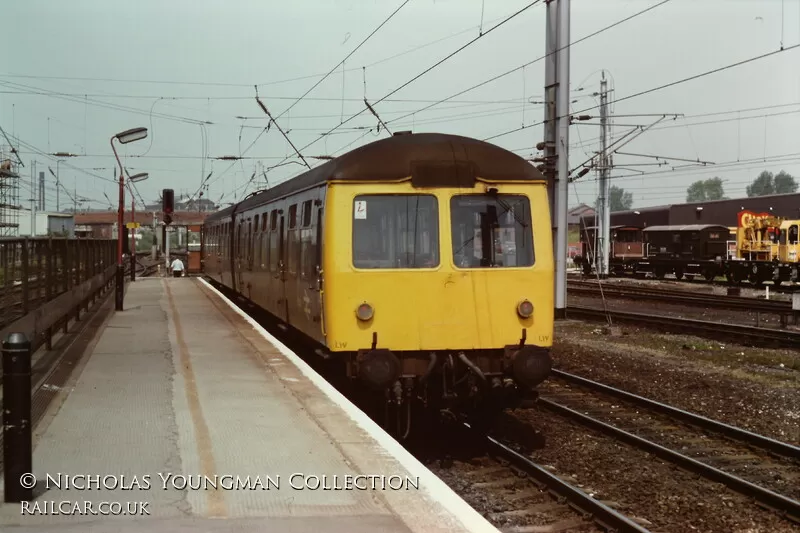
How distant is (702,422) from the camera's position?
1004 centimetres

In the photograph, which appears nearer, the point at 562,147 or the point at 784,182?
the point at 562,147

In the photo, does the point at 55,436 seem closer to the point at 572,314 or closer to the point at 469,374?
the point at 469,374

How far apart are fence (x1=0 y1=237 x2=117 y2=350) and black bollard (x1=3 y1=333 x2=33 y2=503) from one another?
294 centimetres

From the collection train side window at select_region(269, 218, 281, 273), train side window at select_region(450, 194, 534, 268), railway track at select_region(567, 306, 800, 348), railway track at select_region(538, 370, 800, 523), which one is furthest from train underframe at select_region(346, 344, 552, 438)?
railway track at select_region(567, 306, 800, 348)

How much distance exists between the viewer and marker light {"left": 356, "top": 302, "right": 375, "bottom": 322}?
8.63m

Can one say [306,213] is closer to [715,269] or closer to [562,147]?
[562,147]

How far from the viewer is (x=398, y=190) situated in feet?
29.4

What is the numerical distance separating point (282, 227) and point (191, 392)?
4592 mm

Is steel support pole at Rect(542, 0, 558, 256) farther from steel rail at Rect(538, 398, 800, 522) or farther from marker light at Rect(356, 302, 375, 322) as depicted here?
marker light at Rect(356, 302, 375, 322)

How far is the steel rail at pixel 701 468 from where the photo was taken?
7051 mm

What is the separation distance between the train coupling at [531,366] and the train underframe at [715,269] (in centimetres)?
3096

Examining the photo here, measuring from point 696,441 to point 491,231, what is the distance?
128 inches

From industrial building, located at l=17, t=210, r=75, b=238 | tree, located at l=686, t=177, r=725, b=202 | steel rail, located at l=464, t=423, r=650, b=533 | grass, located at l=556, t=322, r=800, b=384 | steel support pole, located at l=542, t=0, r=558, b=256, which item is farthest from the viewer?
tree, located at l=686, t=177, r=725, b=202

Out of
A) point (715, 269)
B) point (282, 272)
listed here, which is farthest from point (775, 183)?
point (282, 272)
